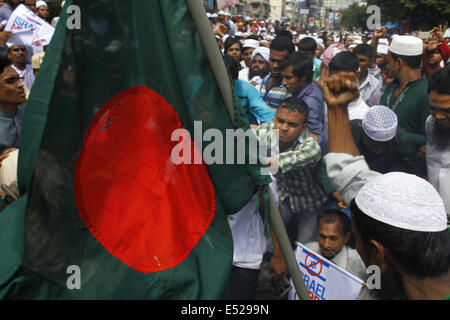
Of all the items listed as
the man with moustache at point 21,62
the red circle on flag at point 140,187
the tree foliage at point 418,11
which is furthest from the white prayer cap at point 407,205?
the tree foliage at point 418,11

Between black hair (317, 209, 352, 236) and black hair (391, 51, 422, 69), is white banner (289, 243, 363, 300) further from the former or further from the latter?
black hair (391, 51, 422, 69)

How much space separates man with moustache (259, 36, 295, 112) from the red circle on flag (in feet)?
8.44

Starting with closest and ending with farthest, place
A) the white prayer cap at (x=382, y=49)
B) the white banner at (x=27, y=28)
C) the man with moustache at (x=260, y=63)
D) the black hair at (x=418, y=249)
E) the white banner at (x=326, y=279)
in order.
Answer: the black hair at (x=418, y=249) → the white banner at (x=326, y=279) → the white banner at (x=27, y=28) → the man with moustache at (x=260, y=63) → the white prayer cap at (x=382, y=49)

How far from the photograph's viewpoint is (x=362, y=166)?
1881 millimetres

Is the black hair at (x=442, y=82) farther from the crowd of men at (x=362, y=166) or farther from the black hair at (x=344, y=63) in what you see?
the black hair at (x=344, y=63)

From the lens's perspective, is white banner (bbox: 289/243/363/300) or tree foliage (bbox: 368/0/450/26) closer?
white banner (bbox: 289/243/363/300)

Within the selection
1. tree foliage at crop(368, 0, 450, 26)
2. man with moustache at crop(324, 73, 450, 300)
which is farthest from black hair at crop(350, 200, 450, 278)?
tree foliage at crop(368, 0, 450, 26)

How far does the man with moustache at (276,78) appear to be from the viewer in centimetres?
402

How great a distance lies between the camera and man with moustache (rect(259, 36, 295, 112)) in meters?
4.02

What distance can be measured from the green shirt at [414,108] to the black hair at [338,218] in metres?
0.88

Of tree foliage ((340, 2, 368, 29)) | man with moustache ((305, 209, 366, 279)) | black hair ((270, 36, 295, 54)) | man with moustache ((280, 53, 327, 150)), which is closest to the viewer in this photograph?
man with moustache ((305, 209, 366, 279))

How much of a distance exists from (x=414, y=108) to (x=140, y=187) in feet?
8.80

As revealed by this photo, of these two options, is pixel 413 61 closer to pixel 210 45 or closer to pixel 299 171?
pixel 299 171

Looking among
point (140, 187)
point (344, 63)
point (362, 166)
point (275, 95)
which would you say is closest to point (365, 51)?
point (344, 63)
